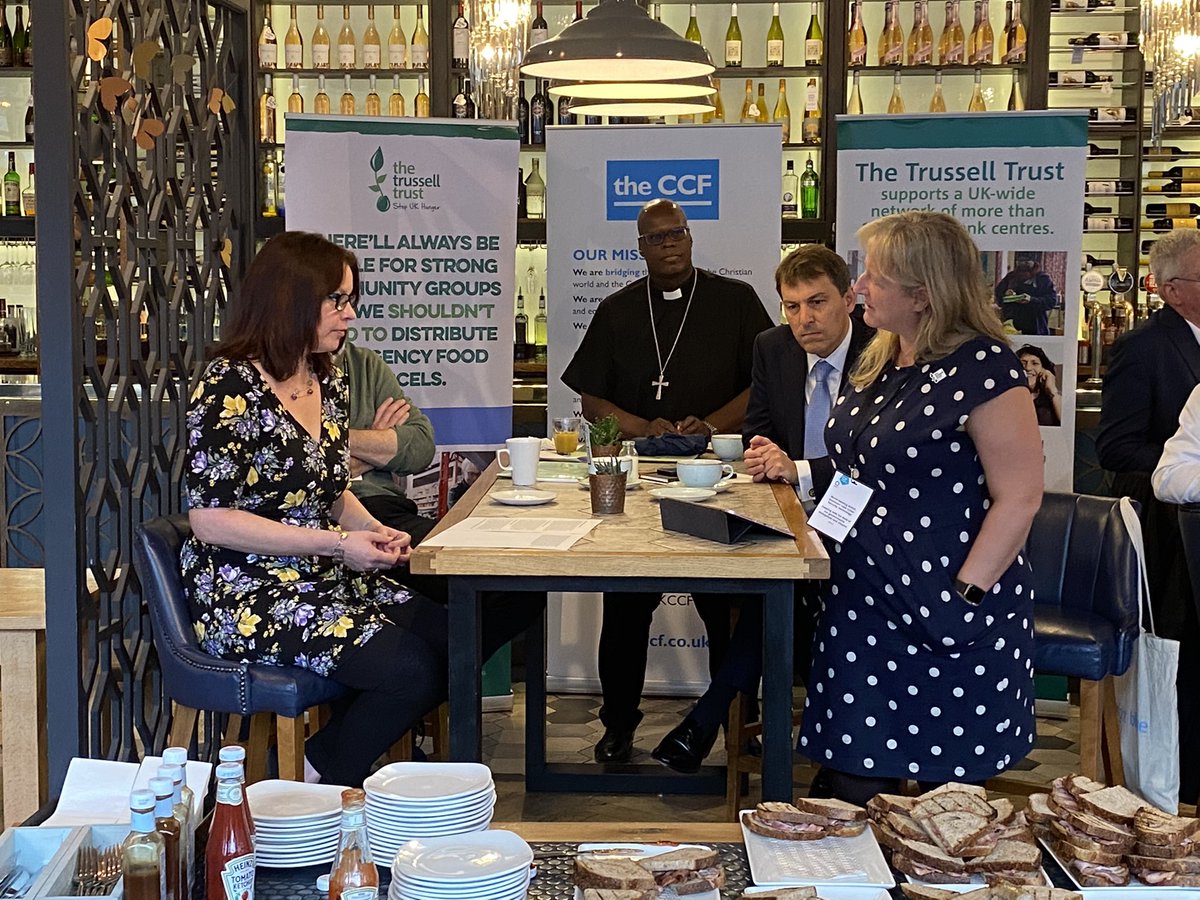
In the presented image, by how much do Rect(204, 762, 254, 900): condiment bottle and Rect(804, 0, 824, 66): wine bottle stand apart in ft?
18.5

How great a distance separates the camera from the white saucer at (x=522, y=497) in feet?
10.3

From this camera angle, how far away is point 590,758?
173 inches

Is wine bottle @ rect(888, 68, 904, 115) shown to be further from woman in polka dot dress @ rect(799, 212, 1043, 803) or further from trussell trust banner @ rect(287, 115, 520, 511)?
woman in polka dot dress @ rect(799, 212, 1043, 803)

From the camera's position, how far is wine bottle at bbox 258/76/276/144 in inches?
263

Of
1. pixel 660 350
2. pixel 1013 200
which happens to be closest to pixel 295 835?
pixel 660 350

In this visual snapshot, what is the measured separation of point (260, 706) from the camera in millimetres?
2934

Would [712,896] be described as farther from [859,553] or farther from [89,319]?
[89,319]

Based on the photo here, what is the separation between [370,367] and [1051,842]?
267 cm

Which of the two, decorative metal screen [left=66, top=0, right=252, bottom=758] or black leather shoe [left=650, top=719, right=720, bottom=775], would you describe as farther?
black leather shoe [left=650, top=719, right=720, bottom=775]

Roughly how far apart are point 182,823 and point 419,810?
1.00 feet

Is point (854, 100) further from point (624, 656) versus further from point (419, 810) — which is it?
point (419, 810)

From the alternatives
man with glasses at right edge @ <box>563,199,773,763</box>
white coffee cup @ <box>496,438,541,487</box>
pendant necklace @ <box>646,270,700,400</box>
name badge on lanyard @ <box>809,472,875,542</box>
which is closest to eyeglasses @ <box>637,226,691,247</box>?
man with glasses at right edge @ <box>563,199,773,763</box>

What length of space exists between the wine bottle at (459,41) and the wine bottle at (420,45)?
125 mm

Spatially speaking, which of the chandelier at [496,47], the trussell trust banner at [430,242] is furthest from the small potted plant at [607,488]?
the trussell trust banner at [430,242]
